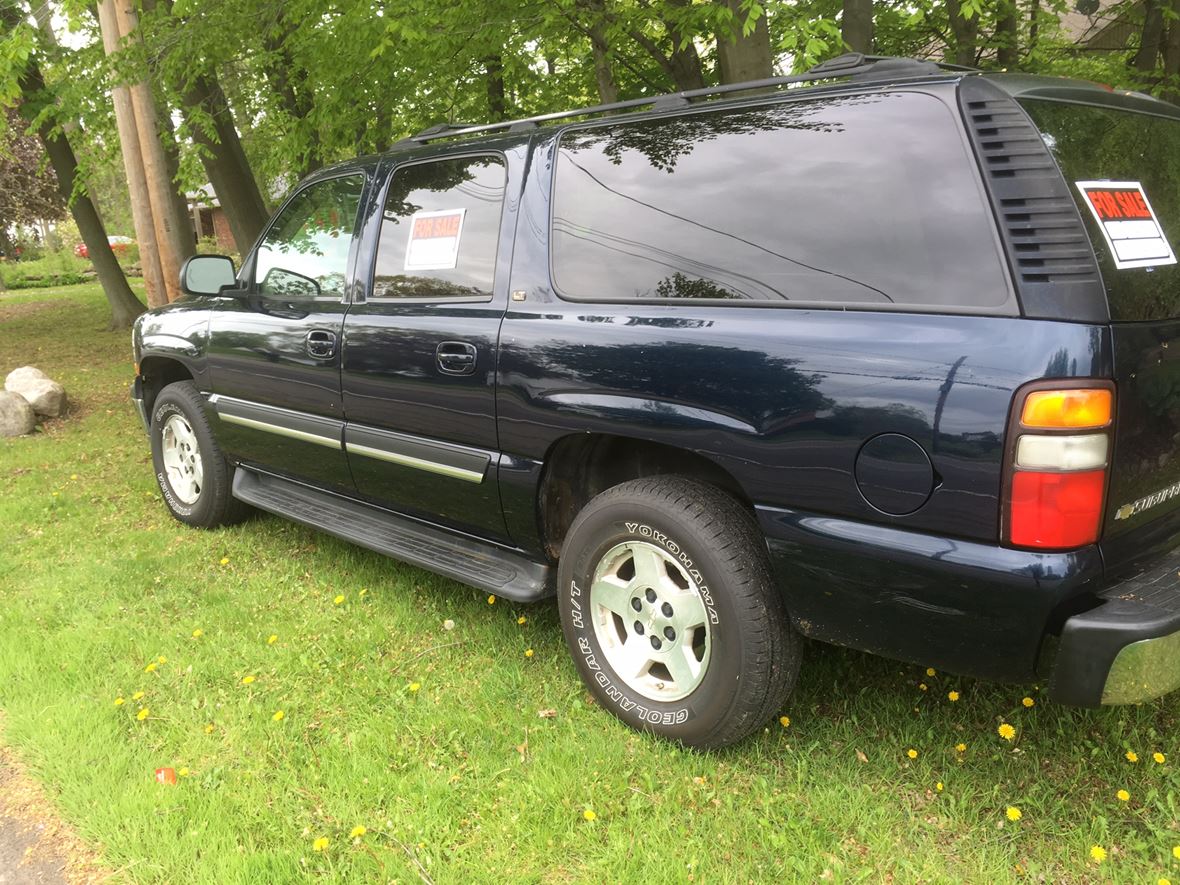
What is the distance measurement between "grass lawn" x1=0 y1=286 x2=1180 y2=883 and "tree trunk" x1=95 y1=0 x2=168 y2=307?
438 centimetres

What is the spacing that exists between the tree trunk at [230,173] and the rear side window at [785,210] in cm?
811

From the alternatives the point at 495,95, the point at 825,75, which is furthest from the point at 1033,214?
the point at 495,95

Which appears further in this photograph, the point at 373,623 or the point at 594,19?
the point at 594,19

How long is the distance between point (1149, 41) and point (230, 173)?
9.24 metres

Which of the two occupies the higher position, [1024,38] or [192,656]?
[1024,38]

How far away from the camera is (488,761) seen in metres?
2.84

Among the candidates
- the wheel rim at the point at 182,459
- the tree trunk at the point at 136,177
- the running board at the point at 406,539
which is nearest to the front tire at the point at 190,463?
the wheel rim at the point at 182,459

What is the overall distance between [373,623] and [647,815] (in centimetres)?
168

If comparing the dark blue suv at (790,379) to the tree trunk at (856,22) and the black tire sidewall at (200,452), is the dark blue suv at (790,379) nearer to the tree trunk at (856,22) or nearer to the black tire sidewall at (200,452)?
the black tire sidewall at (200,452)

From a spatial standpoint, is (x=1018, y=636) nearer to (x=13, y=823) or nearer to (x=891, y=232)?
(x=891, y=232)

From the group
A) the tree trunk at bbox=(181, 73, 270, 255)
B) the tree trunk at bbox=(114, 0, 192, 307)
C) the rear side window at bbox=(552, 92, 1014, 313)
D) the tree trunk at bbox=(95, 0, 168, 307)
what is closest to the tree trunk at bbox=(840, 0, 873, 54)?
the rear side window at bbox=(552, 92, 1014, 313)

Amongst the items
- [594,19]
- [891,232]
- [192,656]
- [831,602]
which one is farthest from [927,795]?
[594,19]

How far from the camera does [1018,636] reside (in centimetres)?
211

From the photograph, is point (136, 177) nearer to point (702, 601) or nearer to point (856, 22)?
point (856, 22)
